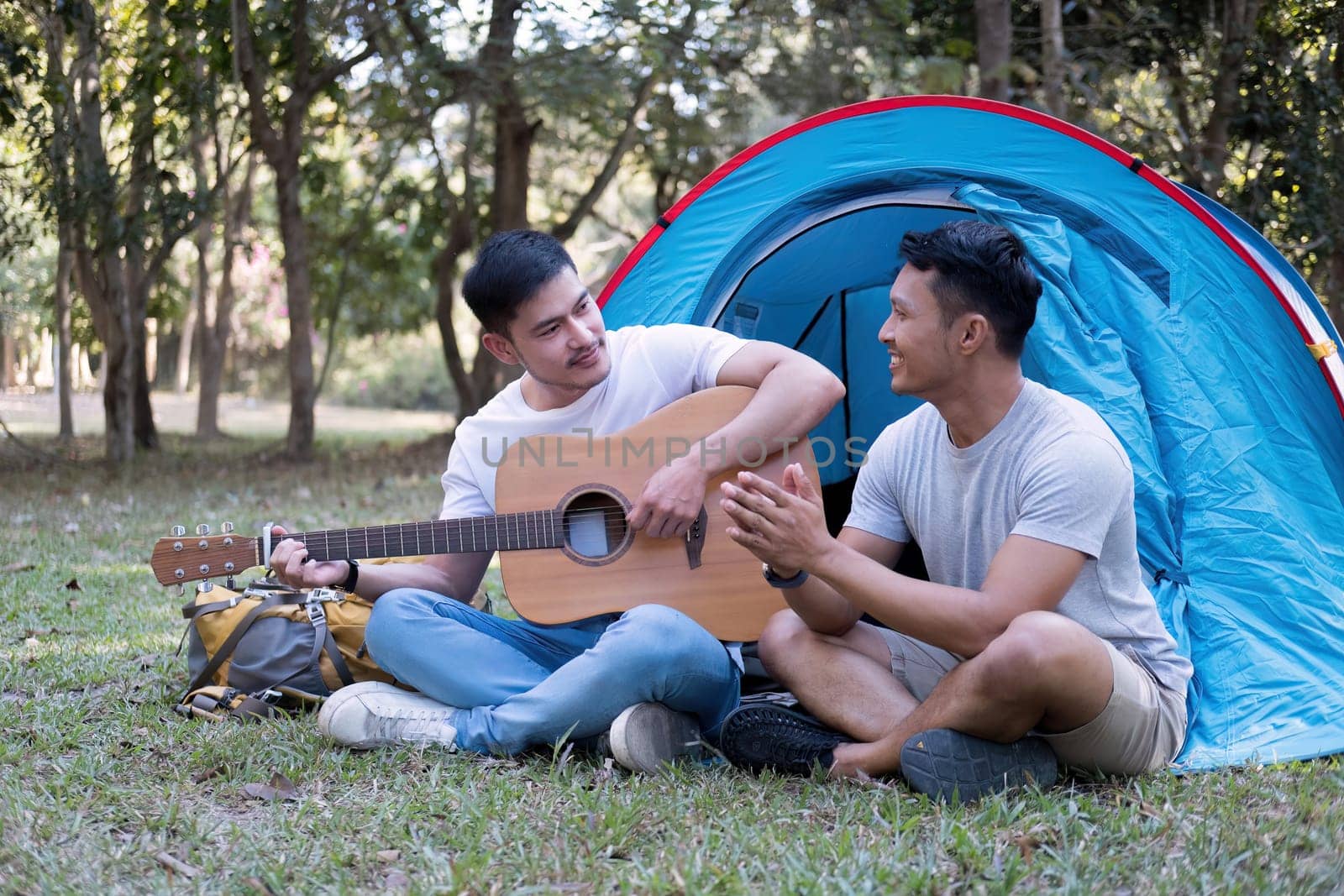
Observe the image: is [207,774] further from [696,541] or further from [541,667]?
[696,541]

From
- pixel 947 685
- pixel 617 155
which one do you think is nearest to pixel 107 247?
pixel 617 155

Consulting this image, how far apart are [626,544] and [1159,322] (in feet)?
4.96

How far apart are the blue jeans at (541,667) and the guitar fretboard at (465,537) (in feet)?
0.36

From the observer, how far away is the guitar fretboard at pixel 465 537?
2.71m

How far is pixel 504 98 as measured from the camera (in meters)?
7.71

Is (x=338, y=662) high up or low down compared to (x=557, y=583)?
down

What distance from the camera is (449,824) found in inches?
85.0

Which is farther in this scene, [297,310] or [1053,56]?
[297,310]

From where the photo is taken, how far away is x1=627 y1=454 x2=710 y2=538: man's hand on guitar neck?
2.73 metres

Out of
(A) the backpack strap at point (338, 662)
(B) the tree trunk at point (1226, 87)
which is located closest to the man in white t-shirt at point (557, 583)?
(A) the backpack strap at point (338, 662)

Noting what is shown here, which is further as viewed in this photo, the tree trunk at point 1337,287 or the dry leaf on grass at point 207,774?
the tree trunk at point 1337,287

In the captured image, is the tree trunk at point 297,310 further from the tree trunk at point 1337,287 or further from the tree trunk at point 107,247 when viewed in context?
the tree trunk at point 1337,287

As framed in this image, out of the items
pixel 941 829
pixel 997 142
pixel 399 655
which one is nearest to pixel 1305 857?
pixel 941 829

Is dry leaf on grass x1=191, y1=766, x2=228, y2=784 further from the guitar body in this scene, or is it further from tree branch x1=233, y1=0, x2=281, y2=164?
tree branch x1=233, y1=0, x2=281, y2=164
